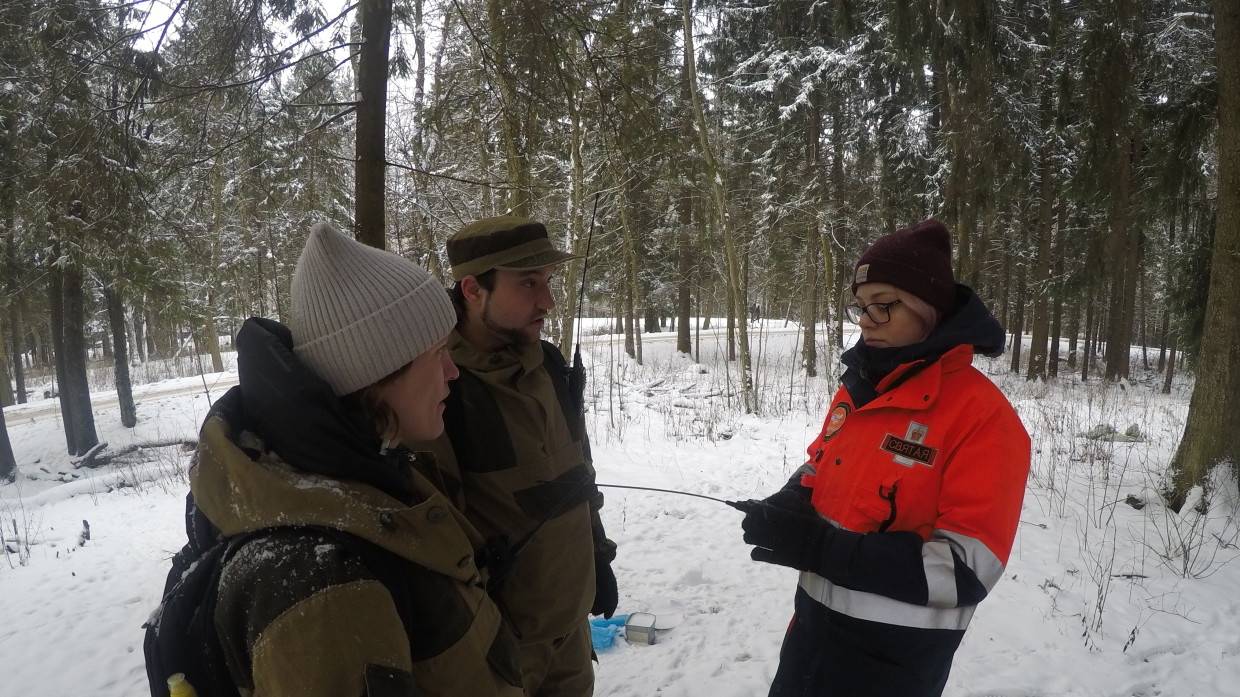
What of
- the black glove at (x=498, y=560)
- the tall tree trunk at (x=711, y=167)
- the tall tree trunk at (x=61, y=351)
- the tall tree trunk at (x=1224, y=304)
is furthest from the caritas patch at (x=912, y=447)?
the tall tree trunk at (x=61, y=351)

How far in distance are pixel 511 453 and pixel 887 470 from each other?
1.09 meters

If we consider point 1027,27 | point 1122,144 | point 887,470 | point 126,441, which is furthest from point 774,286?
point 887,470

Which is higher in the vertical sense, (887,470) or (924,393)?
(924,393)

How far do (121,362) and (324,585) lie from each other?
1567cm

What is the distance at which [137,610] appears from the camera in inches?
159

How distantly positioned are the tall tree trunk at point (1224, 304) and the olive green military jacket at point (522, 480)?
5276 millimetres

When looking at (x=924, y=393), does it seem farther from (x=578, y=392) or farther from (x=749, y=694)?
(x=749, y=694)

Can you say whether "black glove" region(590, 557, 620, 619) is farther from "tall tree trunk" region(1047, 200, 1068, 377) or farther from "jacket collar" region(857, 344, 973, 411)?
"tall tree trunk" region(1047, 200, 1068, 377)

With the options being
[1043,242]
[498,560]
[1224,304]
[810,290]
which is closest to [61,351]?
[498,560]

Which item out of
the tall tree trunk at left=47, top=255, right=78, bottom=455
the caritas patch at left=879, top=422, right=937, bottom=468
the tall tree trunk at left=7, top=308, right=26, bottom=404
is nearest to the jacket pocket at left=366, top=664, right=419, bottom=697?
the caritas patch at left=879, top=422, right=937, bottom=468

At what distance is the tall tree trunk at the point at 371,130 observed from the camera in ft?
9.52

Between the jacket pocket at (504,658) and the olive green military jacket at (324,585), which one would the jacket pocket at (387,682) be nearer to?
the olive green military jacket at (324,585)

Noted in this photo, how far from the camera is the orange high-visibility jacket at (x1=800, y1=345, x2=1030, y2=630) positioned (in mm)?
1481

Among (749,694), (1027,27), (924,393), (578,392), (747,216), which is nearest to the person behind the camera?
(924,393)
